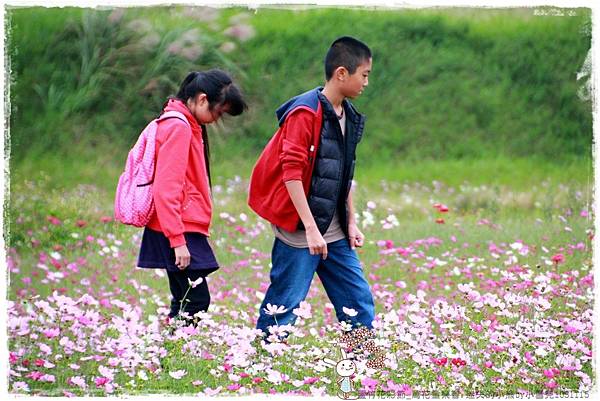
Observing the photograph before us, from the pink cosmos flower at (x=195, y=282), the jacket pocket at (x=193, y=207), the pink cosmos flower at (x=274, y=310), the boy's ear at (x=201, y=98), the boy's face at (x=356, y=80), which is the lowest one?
the pink cosmos flower at (x=274, y=310)

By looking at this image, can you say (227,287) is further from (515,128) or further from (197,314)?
(515,128)

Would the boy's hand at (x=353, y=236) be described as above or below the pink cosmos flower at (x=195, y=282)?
above

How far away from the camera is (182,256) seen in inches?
163

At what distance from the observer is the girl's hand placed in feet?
13.6

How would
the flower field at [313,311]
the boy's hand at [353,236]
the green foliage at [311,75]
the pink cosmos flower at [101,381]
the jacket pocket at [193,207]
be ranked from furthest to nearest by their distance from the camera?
the green foliage at [311,75], the boy's hand at [353,236], the jacket pocket at [193,207], the flower field at [313,311], the pink cosmos flower at [101,381]

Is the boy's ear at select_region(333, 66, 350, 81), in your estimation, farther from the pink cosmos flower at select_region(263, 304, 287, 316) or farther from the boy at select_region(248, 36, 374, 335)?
the pink cosmos flower at select_region(263, 304, 287, 316)

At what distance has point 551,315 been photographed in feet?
17.3

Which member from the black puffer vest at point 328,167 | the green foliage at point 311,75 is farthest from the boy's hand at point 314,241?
the green foliage at point 311,75

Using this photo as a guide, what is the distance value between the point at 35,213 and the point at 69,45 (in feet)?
9.98

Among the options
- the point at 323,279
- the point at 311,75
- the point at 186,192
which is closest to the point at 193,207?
the point at 186,192

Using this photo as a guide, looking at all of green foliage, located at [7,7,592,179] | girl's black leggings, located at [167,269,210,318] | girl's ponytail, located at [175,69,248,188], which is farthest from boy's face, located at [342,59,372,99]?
green foliage, located at [7,7,592,179]

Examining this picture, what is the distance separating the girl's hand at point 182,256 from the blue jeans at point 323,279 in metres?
0.45

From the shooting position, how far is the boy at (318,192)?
4203 millimetres

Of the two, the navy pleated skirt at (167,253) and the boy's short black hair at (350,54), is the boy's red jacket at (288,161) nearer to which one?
the boy's short black hair at (350,54)
